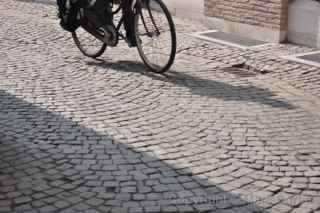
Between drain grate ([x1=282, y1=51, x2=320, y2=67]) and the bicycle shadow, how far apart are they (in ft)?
4.02

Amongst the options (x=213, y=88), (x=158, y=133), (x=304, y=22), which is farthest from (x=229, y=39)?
(x=158, y=133)

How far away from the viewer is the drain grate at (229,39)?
9.05 meters

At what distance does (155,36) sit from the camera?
738cm

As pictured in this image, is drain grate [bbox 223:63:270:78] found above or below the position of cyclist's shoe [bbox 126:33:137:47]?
below

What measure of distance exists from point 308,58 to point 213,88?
1.83 metres

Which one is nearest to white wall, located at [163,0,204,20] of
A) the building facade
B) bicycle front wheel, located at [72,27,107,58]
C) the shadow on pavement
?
the building facade

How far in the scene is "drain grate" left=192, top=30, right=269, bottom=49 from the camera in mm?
9045

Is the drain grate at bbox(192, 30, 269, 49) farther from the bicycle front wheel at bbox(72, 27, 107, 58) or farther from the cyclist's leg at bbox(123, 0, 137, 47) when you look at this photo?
the cyclist's leg at bbox(123, 0, 137, 47)

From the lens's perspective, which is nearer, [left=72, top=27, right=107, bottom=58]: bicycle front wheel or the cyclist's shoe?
the cyclist's shoe

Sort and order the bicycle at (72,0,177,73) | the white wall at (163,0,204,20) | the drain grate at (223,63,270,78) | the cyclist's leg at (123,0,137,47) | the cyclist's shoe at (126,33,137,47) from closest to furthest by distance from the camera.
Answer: the bicycle at (72,0,177,73) < the cyclist's leg at (123,0,137,47) < the cyclist's shoe at (126,33,137,47) < the drain grate at (223,63,270,78) < the white wall at (163,0,204,20)

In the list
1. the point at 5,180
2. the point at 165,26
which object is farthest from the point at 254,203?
the point at 165,26

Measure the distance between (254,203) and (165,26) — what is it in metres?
3.71

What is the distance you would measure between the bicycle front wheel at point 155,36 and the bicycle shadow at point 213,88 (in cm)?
16

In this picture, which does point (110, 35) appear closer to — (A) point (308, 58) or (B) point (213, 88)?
(B) point (213, 88)
